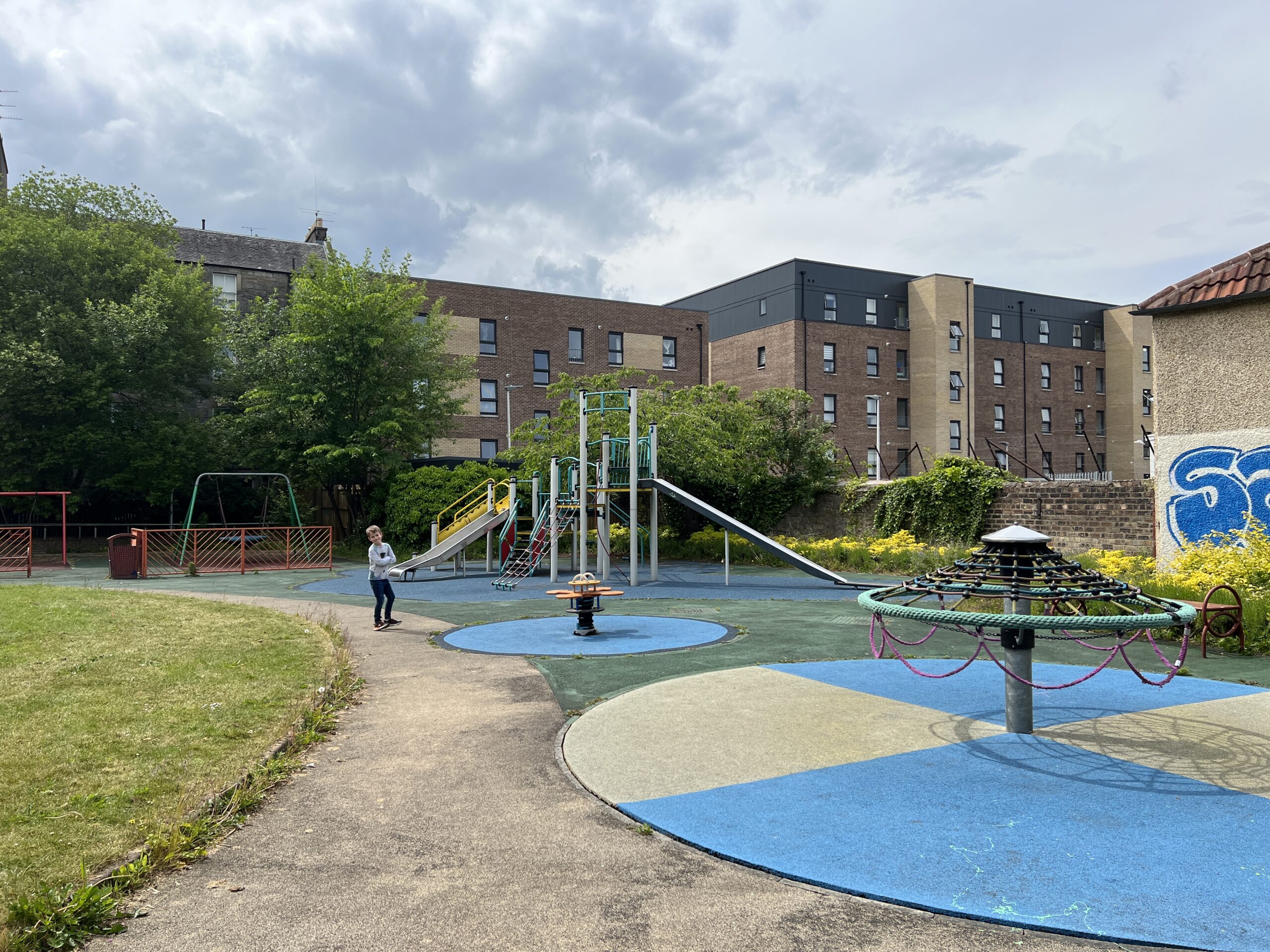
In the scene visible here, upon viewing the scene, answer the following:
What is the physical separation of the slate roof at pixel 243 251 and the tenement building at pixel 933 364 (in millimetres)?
23928

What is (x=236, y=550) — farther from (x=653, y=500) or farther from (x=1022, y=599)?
(x=1022, y=599)

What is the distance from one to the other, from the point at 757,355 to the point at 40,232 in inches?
1360

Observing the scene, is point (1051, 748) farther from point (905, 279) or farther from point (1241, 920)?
point (905, 279)

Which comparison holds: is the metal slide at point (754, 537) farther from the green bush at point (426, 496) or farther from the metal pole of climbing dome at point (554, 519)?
the green bush at point (426, 496)

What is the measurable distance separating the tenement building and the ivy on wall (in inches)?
852

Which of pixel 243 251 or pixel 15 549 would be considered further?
pixel 243 251

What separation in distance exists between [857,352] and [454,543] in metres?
34.0

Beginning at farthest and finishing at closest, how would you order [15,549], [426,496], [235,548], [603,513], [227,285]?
[227,285] < [235,548] < [426,496] < [15,549] < [603,513]

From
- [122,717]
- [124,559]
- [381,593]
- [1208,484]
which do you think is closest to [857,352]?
[1208,484]

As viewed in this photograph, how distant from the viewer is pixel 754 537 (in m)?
19.4

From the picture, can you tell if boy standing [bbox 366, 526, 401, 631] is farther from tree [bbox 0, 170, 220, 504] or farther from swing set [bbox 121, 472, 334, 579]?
tree [bbox 0, 170, 220, 504]

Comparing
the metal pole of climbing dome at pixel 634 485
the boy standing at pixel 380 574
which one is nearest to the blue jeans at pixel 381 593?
the boy standing at pixel 380 574

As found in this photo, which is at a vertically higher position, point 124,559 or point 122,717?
point 124,559

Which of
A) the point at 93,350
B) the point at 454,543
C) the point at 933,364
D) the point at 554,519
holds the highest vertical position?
the point at 933,364
